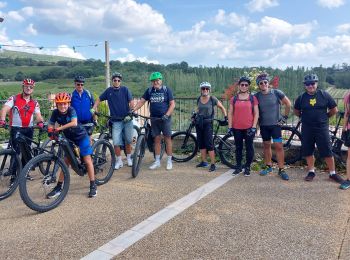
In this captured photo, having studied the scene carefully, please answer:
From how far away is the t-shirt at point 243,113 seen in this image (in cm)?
571

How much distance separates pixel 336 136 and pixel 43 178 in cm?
490

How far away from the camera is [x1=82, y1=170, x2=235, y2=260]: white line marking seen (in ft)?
11.0

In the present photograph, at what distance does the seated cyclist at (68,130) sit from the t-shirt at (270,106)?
287cm

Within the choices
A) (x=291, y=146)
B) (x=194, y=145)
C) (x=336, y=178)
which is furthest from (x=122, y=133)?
(x=336, y=178)

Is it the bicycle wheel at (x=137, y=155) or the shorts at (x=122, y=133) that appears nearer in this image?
the bicycle wheel at (x=137, y=155)

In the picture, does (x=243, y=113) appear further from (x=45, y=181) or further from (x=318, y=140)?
(x=45, y=181)

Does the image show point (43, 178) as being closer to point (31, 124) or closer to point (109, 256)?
point (31, 124)

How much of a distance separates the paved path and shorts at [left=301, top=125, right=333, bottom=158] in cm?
49

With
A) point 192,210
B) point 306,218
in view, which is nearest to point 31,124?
point 192,210

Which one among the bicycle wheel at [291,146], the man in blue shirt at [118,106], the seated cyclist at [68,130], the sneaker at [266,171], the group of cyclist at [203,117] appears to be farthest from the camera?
the bicycle wheel at [291,146]

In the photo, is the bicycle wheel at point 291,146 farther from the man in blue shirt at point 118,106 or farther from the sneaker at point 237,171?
the man in blue shirt at point 118,106

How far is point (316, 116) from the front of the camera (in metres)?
5.37

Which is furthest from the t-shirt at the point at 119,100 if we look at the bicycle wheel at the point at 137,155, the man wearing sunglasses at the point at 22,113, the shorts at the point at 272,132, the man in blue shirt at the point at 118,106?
the shorts at the point at 272,132

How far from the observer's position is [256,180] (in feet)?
18.7
